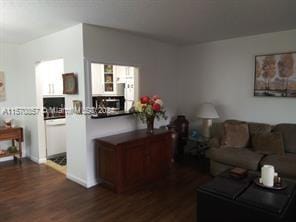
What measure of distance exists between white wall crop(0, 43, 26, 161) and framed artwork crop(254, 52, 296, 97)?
4.82m

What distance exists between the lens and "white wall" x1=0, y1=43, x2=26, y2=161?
15.4ft

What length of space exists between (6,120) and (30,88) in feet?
2.64

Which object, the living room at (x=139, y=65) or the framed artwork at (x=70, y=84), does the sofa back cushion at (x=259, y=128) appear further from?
the framed artwork at (x=70, y=84)

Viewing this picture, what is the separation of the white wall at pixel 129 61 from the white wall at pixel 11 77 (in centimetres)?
245

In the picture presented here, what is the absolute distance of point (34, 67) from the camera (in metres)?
4.51

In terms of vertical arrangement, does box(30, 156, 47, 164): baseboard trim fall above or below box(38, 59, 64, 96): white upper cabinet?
below

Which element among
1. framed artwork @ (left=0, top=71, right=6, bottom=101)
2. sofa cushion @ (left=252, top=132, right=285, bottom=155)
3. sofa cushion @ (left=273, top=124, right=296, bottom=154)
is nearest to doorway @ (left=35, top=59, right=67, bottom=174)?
framed artwork @ (left=0, top=71, right=6, bottom=101)

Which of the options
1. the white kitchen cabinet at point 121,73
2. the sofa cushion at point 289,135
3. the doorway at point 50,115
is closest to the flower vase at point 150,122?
the doorway at point 50,115

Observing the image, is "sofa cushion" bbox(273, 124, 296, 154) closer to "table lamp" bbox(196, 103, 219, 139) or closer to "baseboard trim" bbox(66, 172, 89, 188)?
"table lamp" bbox(196, 103, 219, 139)

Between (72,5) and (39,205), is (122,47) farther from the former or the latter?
(39,205)

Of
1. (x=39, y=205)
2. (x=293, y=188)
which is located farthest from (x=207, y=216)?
(x=39, y=205)

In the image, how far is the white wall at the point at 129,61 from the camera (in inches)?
136

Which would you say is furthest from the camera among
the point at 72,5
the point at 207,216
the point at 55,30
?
the point at 55,30

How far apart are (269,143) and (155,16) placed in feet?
8.35
